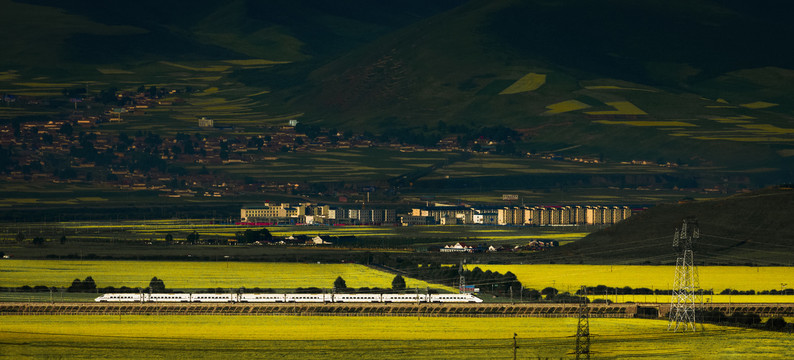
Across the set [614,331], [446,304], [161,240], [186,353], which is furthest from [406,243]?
[186,353]

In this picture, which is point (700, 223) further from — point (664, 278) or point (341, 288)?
point (341, 288)

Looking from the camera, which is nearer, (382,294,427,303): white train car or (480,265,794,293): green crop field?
(382,294,427,303): white train car

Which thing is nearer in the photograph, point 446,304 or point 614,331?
point 614,331

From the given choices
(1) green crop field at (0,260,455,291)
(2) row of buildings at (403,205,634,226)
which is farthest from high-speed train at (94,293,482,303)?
(2) row of buildings at (403,205,634,226)

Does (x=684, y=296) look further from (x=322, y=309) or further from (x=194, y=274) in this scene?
(x=194, y=274)

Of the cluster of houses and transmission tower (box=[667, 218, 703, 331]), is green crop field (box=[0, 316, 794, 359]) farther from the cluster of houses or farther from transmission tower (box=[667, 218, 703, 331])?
the cluster of houses

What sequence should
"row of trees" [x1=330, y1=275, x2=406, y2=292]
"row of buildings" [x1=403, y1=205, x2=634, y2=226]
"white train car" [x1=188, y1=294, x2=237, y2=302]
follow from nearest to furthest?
"white train car" [x1=188, y1=294, x2=237, y2=302] → "row of trees" [x1=330, y1=275, x2=406, y2=292] → "row of buildings" [x1=403, y1=205, x2=634, y2=226]
